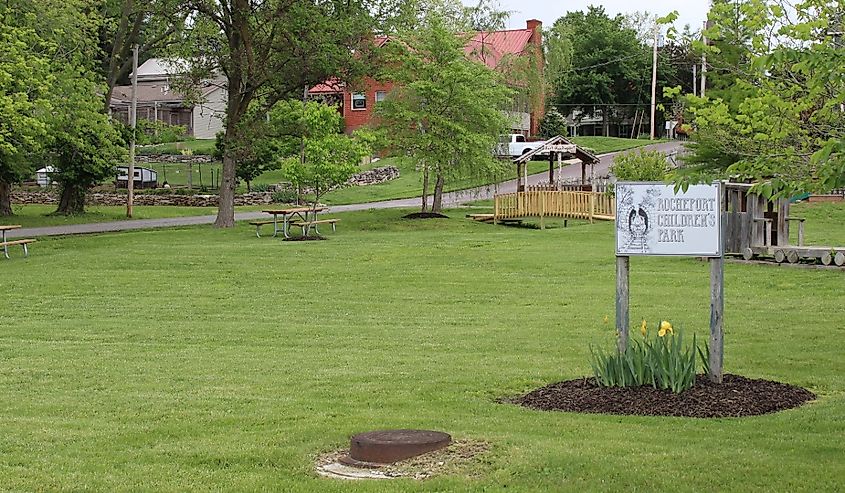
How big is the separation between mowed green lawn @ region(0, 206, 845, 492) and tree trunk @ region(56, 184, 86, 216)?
59.1ft

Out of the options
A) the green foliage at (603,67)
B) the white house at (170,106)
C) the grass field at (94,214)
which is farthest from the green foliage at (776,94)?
the green foliage at (603,67)

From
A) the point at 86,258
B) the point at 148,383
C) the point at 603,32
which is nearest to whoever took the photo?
the point at 148,383

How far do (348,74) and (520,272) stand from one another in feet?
50.1

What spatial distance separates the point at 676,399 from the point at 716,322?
1039 millimetres

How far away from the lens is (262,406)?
31.5 ft

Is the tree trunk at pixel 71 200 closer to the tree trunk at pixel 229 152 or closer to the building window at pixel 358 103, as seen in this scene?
the tree trunk at pixel 229 152

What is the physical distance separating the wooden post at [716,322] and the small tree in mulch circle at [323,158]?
2447 cm

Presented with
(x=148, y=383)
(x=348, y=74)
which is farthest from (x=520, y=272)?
(x=348, y=74)

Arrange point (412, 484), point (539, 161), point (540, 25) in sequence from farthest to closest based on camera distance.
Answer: point (540, 25) → point (539, 161) → point (412, 484)

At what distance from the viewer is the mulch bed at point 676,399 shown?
9.19 metres

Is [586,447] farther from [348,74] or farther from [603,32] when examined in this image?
[603,32]

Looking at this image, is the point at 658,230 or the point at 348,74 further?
the point at 348,74

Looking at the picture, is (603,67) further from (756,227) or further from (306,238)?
(756,227)

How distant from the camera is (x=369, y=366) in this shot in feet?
39.4
